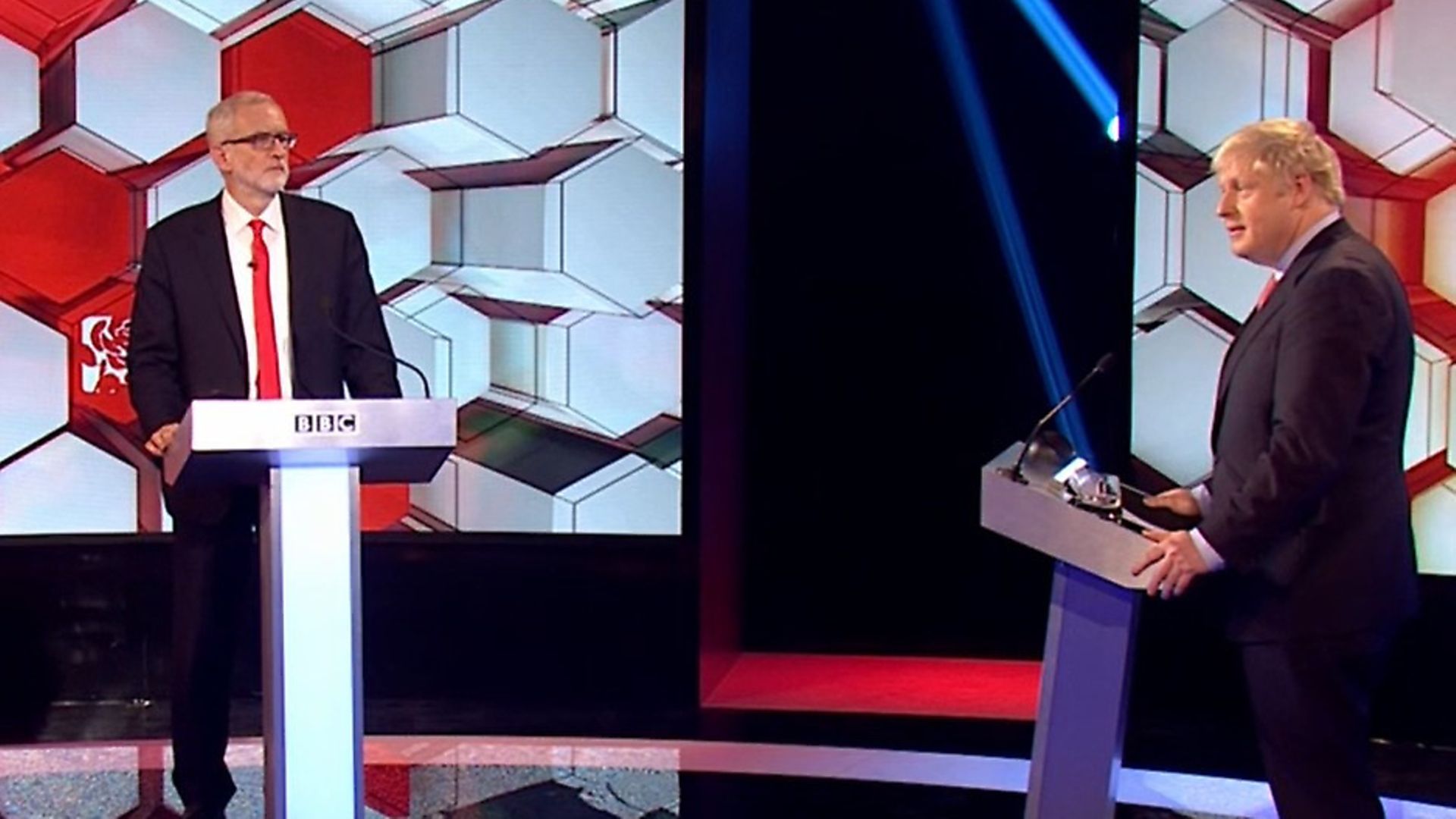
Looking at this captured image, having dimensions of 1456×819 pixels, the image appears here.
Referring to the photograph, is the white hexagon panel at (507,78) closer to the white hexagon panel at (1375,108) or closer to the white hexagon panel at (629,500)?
the white hexagon panel at (629,500)

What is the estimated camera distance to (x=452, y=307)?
16.2 feet

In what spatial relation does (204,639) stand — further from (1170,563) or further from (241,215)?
(1170,563)

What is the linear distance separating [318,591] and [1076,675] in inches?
47.2

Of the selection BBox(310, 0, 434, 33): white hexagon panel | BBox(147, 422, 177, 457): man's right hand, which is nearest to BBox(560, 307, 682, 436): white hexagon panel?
BBox(310, 0, 434, 33): white hexagon panel

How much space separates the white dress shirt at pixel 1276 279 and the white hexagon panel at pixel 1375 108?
2.07 meters

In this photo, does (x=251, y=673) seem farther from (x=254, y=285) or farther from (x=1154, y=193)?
(x=1154, y=193)

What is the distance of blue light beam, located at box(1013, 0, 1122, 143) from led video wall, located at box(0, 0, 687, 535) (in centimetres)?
123

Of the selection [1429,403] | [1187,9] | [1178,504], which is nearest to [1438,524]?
[1429,403]

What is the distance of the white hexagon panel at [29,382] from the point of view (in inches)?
192

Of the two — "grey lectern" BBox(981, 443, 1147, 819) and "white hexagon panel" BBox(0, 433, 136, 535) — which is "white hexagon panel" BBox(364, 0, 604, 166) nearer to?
"white hexagon panel" BBox(0, 433, 136, 535)

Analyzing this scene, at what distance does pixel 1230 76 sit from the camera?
4.70m

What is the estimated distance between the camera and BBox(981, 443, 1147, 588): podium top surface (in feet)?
8.22

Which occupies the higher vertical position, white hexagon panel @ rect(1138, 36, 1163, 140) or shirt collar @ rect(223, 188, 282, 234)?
white hexagon panel @ rect(1138, 36, 1163, 140)

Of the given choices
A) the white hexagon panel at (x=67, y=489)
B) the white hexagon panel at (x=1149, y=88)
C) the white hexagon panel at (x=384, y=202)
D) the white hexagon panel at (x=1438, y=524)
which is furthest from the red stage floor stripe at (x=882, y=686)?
the white hexagon panel at (x=67, y=489)
